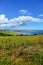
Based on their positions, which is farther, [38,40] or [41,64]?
[38,40]

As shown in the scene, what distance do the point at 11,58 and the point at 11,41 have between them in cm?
965

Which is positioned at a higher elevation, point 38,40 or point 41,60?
point 38,40

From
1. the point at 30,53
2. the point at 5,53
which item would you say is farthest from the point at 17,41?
the point at 30,53

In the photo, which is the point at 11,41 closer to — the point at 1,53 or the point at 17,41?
the point at 17,41

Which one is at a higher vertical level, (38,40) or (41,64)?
(38,40)

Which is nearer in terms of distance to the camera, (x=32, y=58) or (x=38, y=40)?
(x=32, y=58)

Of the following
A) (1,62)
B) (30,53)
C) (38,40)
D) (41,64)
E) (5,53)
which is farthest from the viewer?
(38,40)

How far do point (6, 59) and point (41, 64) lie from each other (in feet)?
13.2

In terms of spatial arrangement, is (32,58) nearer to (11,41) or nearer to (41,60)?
(41,60)

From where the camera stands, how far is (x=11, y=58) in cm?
2117

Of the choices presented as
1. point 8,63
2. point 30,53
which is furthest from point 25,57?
point 8,63

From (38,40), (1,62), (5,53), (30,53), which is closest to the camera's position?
(1,62)

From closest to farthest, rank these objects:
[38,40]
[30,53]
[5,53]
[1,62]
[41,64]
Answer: [41,64], [1,62], [30,53], [5,53], [38,40]

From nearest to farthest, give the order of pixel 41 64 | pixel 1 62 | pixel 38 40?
pixel 41 64 → pixel 1 62 → pixel 38 40
